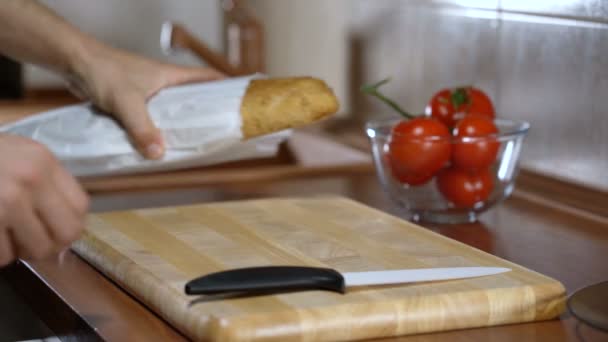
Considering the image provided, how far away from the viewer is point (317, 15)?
1.79 m

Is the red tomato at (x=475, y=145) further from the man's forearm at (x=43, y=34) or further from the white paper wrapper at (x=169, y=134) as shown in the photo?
the man's forearm at (x=43, y=34)

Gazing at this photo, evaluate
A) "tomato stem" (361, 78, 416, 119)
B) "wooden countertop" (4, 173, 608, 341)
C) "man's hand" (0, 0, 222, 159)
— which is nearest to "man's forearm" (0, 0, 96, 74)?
"man's hand" (0, 0, 222, 159)

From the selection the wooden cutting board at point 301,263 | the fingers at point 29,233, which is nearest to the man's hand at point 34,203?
the fingers at point 29,233

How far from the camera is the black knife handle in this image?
694 mm

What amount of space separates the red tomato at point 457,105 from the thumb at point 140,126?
292 mm

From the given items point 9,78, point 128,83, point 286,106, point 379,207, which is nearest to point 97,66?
point 128,83

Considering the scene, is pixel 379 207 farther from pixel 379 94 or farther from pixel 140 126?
pixel 140 126

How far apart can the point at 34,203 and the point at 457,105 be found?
1.66ft

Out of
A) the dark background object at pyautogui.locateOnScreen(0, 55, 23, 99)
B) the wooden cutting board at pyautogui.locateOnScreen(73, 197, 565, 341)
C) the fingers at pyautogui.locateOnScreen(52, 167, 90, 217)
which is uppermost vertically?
A: the fingers at pyautogui.locateOnScreen(52, 167, 90, 217)

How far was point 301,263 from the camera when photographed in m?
0.82

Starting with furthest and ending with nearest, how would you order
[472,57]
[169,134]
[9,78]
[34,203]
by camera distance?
1. [9,78]
2. [472,57]
3. [169,134]
4. [34,203]

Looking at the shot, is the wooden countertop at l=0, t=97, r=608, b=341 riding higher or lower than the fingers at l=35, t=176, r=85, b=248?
lower

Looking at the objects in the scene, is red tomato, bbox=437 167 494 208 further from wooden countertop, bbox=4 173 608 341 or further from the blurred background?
the blurred background

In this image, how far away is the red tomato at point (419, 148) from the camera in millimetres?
973
